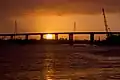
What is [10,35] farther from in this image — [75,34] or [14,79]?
[14,79]

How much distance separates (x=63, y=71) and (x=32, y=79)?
7.91 ft

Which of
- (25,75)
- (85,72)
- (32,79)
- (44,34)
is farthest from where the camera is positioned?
(44,34)

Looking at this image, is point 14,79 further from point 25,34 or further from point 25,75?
point 25,34

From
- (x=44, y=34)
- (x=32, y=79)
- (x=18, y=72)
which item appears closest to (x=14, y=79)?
(x=32, y=79)

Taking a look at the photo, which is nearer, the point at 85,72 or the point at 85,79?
the point at 85,79

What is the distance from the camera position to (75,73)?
532 inches

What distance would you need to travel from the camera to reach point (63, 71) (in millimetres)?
14109

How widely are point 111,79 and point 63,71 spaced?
2.47 m

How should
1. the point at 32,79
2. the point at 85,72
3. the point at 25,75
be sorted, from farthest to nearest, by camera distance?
the point at 85,72 → the point at 25,75 → the point at 32,79

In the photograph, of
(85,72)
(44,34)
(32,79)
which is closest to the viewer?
(32,79)

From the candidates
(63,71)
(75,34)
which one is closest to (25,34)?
(75,34)

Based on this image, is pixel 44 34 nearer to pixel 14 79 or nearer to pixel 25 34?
pixel 25 34

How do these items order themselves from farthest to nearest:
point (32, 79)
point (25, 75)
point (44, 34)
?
point (44, 34)
point (25, 75)
point (32, 79)

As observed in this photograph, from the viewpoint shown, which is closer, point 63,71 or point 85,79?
point 85,79
